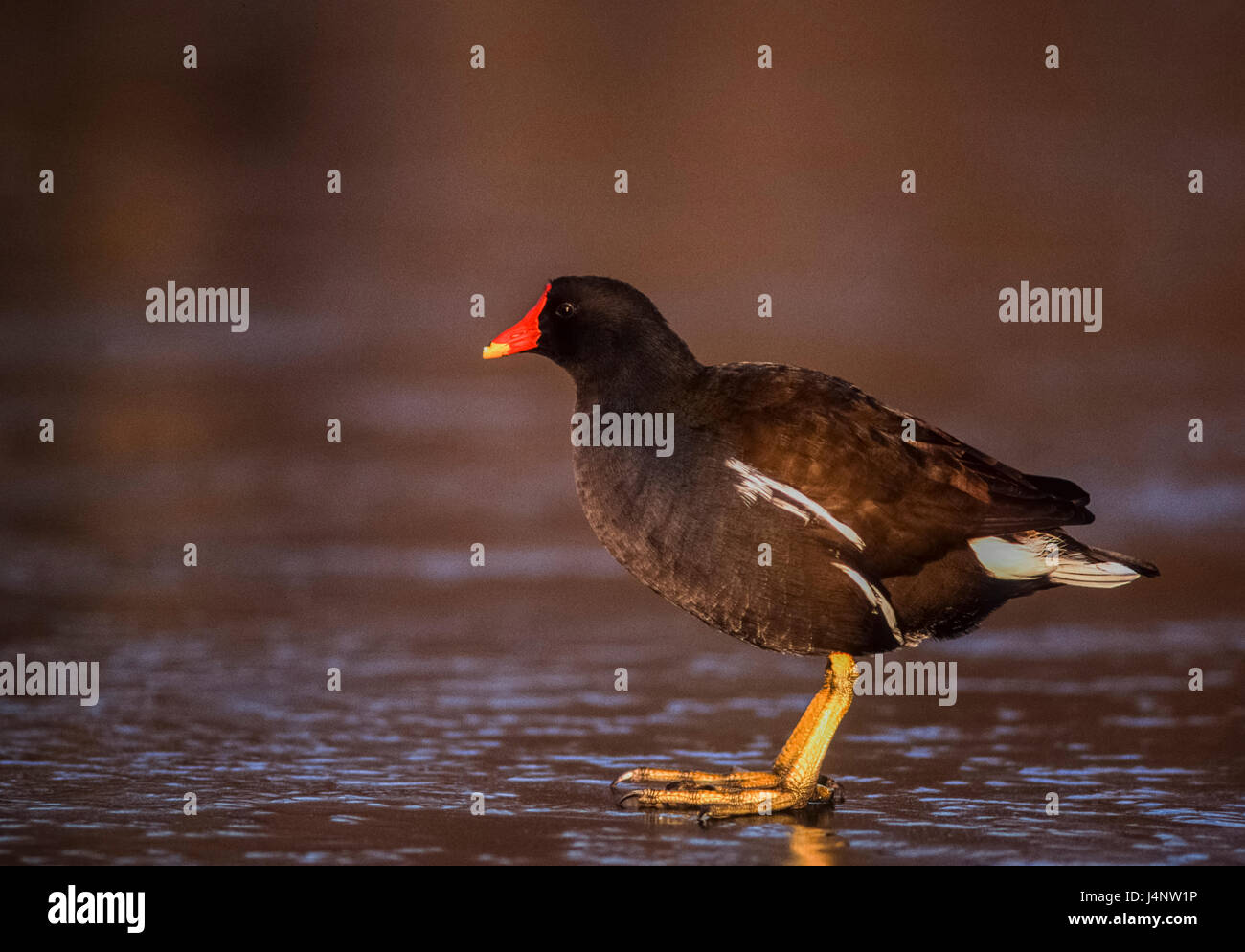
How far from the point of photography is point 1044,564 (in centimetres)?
730

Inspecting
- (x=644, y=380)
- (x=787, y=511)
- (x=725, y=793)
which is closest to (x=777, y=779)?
(x=725, y=793)

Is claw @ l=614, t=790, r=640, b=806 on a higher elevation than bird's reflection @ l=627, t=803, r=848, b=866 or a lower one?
higher

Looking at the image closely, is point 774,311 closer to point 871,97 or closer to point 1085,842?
point 871,97

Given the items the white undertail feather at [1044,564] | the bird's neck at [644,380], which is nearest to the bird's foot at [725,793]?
the white undertail feather at [1044,564]

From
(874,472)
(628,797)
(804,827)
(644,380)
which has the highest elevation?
(644,380)

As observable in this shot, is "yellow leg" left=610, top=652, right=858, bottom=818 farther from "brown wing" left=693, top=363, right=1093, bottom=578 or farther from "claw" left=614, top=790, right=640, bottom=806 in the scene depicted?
"brown wing" left=693, top=363, right=1093, bottom=578

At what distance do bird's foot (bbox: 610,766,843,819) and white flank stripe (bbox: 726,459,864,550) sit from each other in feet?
3.58

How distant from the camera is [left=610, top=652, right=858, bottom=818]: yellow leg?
700 cm

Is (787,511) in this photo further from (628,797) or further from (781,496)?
(628,797)

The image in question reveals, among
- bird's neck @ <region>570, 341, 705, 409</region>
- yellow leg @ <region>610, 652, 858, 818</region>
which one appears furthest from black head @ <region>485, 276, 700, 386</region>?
yellow leg @ <region>610, 652, 858, 818</region>

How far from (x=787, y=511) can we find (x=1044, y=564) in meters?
1.24

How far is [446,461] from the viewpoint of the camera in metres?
16.8

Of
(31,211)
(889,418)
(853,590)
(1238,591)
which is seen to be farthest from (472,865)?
(31,211)

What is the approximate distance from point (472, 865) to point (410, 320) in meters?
13.6
